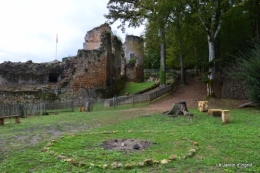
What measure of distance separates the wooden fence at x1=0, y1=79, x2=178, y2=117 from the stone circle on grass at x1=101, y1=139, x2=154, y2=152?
33.4 ft

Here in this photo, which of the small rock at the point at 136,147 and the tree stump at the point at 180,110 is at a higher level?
the tree stump at the point at 180,110

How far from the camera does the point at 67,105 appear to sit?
19047 millimetres

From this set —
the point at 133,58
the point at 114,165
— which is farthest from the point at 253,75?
the point at 133,58

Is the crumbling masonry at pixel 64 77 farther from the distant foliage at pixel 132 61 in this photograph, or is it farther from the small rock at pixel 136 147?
the small rock at pixel 136 147

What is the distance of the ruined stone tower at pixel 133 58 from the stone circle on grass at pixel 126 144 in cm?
2826

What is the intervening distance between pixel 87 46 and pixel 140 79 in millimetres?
8154

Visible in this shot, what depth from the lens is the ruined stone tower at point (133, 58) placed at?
1400 inches

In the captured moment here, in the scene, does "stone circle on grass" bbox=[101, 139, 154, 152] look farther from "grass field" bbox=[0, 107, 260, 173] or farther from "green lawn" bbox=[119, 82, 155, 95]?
"green lawn" bbox=[119, 82, 155, 95]

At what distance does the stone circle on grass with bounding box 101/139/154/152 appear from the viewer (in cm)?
652

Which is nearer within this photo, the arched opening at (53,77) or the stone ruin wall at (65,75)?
the stone ruin wall at (65,75)

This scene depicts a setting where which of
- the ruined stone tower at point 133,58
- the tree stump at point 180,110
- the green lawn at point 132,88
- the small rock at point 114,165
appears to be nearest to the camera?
the small rock at point 114,165

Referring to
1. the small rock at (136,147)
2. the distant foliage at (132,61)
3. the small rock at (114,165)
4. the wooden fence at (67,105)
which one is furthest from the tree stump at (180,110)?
the distant foliage at (132,61)

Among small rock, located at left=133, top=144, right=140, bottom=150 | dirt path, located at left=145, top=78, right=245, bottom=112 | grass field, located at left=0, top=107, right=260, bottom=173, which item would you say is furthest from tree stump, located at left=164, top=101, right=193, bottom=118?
small rock, located at left=133, top=144, right=140, bottom=150

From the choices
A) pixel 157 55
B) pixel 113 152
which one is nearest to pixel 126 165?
pixel 113 152
